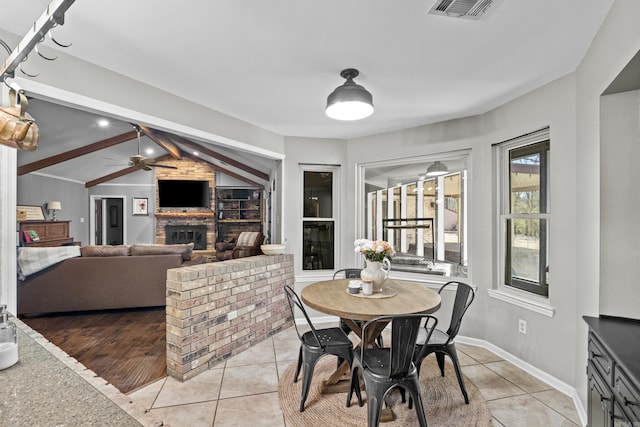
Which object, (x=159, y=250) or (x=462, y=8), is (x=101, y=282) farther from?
(x=462, y=8)

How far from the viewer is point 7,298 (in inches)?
72.8

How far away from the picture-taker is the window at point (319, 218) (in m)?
4.30

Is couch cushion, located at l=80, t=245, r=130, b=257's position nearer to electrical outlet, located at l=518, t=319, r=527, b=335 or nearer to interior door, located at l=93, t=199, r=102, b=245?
electrical outlet, located at l=518, t=319, r=527, b=335

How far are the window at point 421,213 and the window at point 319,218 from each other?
1.50 feet

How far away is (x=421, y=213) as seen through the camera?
3920mm

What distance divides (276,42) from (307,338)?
2.02 m

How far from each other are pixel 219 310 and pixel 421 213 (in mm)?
2489

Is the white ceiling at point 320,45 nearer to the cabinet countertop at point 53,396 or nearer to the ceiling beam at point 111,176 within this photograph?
the cabinet countertop at point 53,396

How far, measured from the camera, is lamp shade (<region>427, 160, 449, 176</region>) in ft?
12.2

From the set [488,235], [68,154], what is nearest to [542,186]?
[488,235]

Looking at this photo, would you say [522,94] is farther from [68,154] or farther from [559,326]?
[68,154]

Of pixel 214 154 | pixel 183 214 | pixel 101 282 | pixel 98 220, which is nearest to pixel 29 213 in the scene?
pixel 98 220

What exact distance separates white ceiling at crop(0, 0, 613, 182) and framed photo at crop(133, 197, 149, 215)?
7.87 metres

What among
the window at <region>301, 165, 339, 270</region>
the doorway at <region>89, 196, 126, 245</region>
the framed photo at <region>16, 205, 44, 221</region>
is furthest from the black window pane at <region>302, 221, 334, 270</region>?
the doorway at <region>89, 196, 126, 245</region>
